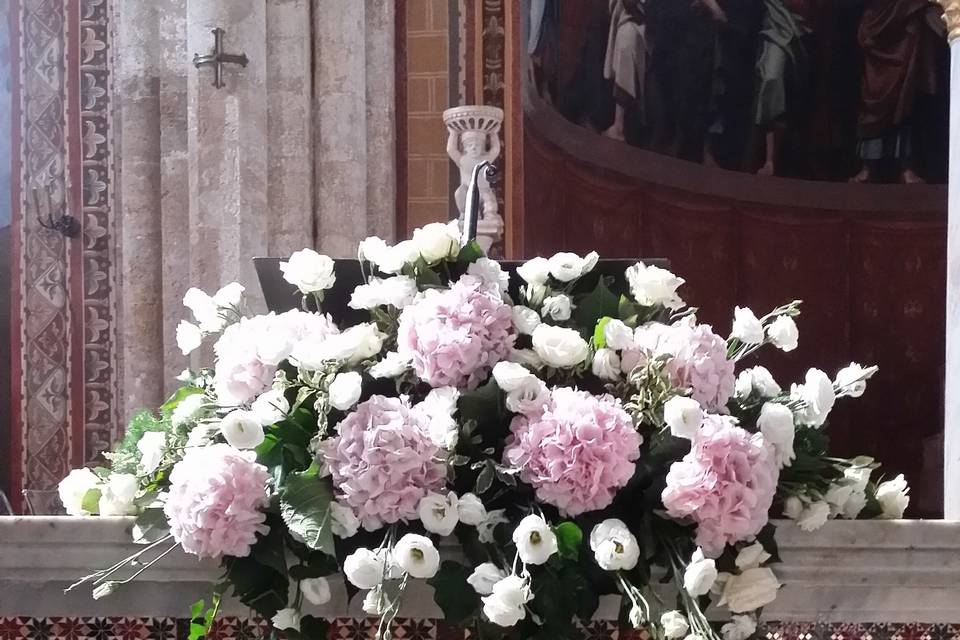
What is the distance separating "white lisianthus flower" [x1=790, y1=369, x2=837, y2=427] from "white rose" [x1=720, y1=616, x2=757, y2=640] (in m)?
0.29

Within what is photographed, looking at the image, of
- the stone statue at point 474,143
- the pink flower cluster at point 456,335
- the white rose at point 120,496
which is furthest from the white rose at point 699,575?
the stone statue at point 474,143

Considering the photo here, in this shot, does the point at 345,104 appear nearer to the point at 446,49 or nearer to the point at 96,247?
the point at 446,49

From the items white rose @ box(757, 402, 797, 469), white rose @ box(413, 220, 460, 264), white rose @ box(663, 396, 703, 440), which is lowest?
white rose @ box(757, 402, 797, 469)

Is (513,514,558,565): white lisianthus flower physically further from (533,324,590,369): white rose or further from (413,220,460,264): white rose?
(413,220,460,264): white rose

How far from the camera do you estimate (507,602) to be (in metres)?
1.33

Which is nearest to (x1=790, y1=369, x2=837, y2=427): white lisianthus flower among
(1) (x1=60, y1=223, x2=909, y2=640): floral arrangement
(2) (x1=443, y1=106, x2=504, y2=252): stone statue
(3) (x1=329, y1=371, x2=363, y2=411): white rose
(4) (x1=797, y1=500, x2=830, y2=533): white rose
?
(1) (x1=60, y1=223, x2=909, y2=640): floral arrangement

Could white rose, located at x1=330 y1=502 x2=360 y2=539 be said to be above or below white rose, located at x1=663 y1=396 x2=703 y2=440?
below

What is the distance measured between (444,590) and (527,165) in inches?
210

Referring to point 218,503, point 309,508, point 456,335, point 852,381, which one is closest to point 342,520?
point 309,508

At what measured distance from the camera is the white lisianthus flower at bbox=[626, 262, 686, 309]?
1.60 meters

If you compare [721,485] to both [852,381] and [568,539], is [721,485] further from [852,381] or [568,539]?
[852,381]

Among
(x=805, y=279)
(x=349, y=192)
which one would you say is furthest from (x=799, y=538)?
(x=805, y=279)

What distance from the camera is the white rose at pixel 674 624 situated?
1332mm

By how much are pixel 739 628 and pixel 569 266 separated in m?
0.52
